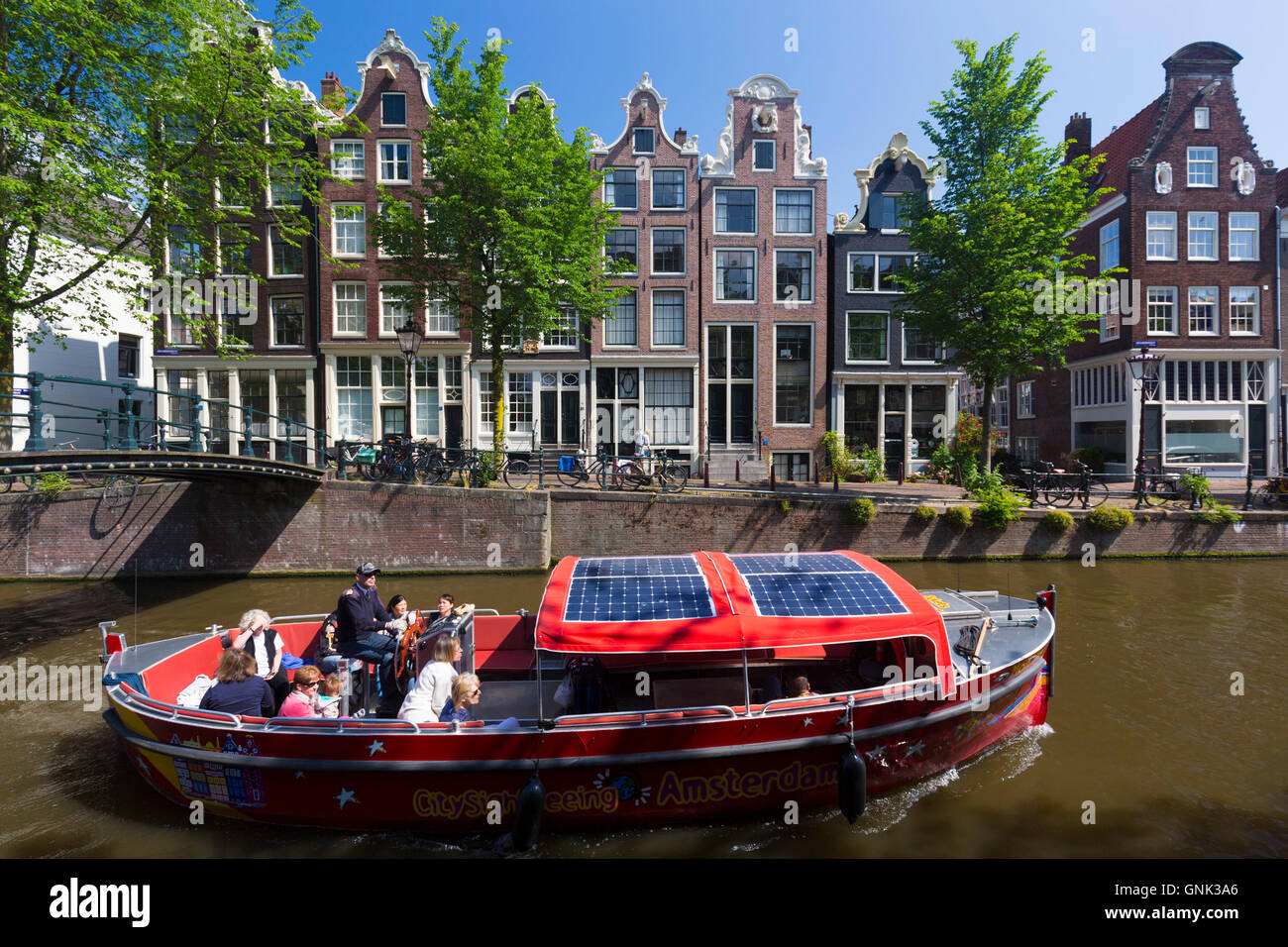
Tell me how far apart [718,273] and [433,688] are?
71.1 ft

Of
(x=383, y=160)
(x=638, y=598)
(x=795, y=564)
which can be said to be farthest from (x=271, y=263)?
(x=795, y=564)

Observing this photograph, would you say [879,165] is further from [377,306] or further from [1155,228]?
[377,306]

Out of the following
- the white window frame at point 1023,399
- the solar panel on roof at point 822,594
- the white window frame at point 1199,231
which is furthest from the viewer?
the white window frame at point 1023,399

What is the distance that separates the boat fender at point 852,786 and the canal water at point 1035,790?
0.48 m

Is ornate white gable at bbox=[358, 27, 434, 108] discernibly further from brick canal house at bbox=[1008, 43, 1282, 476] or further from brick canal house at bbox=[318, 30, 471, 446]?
brick canal house at bbox=[1008, 43, 1282, 476]

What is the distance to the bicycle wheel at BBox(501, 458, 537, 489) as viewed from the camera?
1791 cm

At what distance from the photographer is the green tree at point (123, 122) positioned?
38.8 ft

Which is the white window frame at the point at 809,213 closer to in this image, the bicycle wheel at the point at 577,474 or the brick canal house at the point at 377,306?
the brick canal house at the point at 377,306

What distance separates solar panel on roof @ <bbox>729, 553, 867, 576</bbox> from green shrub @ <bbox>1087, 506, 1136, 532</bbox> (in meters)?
13.6

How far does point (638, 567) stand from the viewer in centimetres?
720

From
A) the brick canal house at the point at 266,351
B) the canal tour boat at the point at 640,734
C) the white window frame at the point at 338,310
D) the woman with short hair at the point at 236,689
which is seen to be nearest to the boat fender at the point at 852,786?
the canal tour boat at the point at 640,734

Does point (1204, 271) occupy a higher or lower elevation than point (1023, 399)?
higher

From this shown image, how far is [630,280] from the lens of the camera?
81.1 ft
